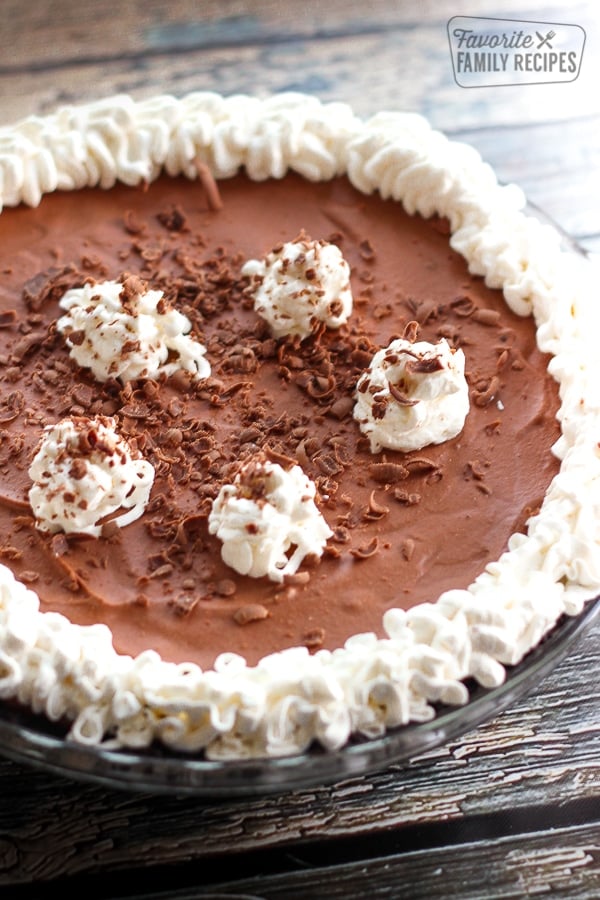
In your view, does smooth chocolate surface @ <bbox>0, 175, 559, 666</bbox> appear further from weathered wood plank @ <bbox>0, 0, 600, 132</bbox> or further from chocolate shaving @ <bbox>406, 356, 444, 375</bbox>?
weathered wood plank @ <bbox>0, 0, 600, 132</bbox>

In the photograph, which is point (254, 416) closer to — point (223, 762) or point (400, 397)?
point (400, 397)

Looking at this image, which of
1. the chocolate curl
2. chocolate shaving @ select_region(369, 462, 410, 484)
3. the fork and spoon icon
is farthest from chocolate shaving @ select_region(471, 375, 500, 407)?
the fork and spoon icon

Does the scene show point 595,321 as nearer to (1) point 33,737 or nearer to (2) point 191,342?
(2) point 191,342

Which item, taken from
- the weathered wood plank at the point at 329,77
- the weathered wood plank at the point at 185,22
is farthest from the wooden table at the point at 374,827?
the weathered wood plank at the point at 185,22

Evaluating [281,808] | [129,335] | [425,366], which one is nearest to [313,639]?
[281,808]

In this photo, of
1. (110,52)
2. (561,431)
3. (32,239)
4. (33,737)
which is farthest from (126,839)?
(110,52)
